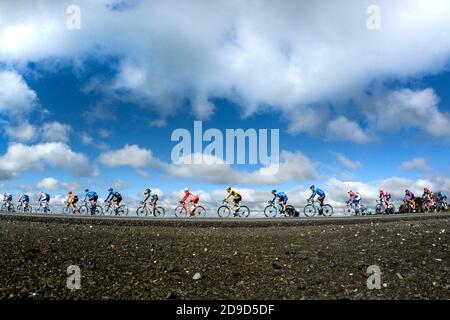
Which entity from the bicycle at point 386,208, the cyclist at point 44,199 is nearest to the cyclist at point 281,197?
the bicycle at point 386,208

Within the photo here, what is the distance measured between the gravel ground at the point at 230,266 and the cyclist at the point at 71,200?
29596mm

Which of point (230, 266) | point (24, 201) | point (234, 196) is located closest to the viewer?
point (230, 266)

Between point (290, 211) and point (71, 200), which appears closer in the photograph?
point (290, 211)

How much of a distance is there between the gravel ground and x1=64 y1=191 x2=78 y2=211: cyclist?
29596 millimetres

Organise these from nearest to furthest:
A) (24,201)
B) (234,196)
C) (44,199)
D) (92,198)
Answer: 1. (234,196)
2. (92,198)
3. (44,199)
4. (24,201)

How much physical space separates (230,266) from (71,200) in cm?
3695

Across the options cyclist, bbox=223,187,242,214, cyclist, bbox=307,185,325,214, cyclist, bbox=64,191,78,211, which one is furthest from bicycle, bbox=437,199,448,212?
cyclist, bbox=64,191,78,211

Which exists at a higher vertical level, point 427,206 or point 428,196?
point 428,196

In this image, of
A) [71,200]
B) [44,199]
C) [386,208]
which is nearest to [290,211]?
[386,208]

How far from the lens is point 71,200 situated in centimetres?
4253

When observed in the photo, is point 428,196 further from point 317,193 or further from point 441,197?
point 317,193

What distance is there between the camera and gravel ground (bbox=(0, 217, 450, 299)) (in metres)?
8.41

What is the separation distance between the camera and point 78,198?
42.7 m
